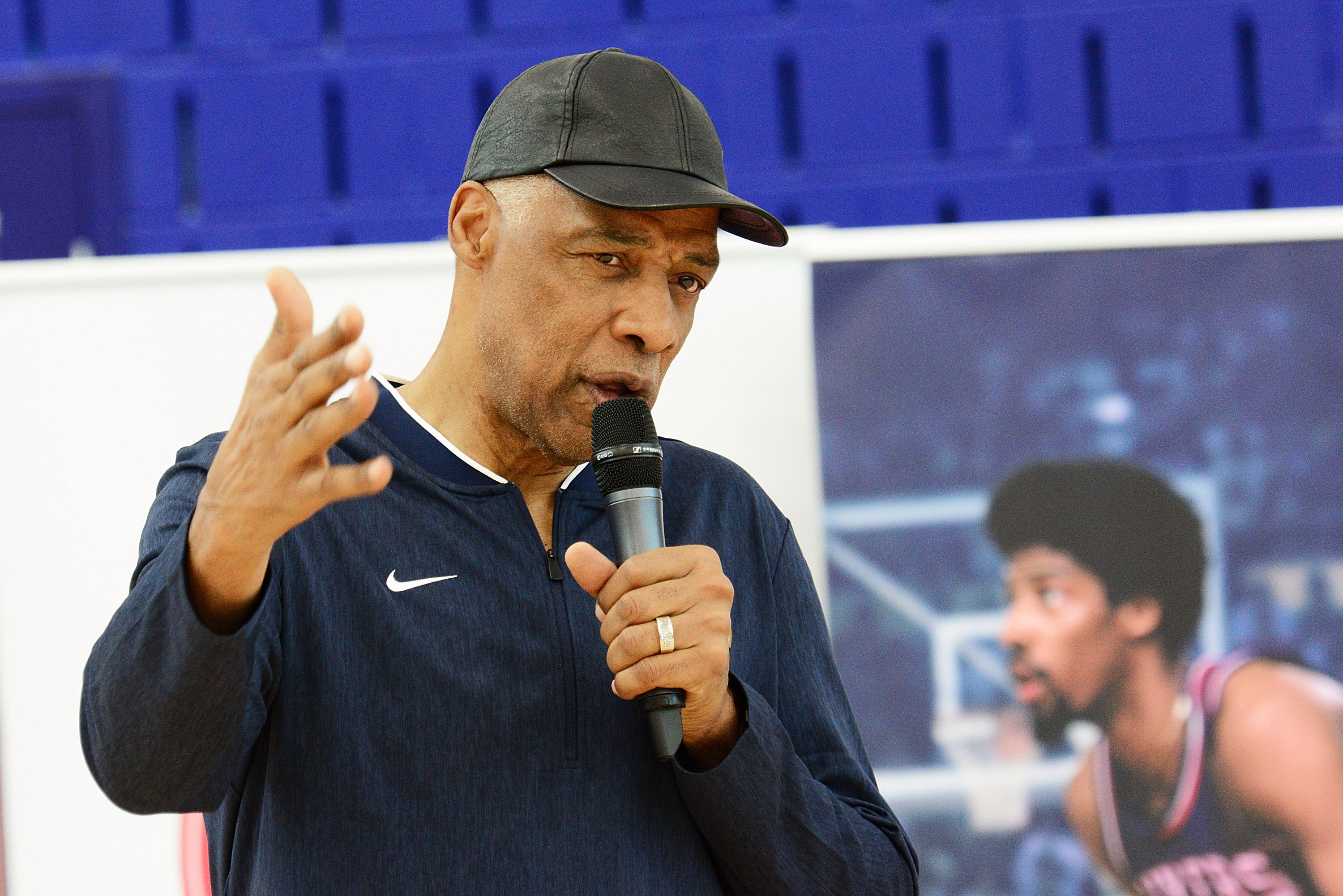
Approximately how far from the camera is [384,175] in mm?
3023

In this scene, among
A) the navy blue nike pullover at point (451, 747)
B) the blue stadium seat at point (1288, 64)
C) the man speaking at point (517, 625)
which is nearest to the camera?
the man speaking at point (517, 625)

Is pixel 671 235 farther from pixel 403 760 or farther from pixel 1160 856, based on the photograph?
pixel 1160 856

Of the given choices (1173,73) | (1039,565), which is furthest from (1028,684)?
(1173,73)

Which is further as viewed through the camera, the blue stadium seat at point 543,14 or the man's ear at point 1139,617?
the blue stadium seat at point 543,14

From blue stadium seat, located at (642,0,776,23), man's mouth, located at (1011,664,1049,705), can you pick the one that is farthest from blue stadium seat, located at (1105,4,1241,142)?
man's mouth, located at (1011,664,1049,705)

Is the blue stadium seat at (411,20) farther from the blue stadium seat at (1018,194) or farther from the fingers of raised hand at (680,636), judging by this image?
the fingers of raised hand at (680,636)

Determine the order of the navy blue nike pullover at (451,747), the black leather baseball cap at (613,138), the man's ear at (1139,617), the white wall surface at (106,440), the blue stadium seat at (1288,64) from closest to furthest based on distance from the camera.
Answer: the navy blue nike pullover at (451,747) → the black leather baseball cap at (613,138) → the white wall surface at (106,440) → the man's ear at (1139,617) → the blue stadium seat at (1288,64)

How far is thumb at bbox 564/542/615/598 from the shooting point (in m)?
0.94

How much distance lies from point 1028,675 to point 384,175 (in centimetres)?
198

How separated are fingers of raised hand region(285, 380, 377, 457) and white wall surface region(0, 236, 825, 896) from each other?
103cm

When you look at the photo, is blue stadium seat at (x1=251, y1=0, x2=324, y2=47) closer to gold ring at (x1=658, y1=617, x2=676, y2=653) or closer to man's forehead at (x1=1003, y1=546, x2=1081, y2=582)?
man's forehead at (x1=1003, y1=546, x2=1081, y2=582)

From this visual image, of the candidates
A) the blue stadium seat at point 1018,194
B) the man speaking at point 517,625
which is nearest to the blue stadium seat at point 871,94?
the blue stadium seat at point 1018,194

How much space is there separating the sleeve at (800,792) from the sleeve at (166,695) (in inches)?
14.9

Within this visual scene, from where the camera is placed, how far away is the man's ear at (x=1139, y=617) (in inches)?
75.0
